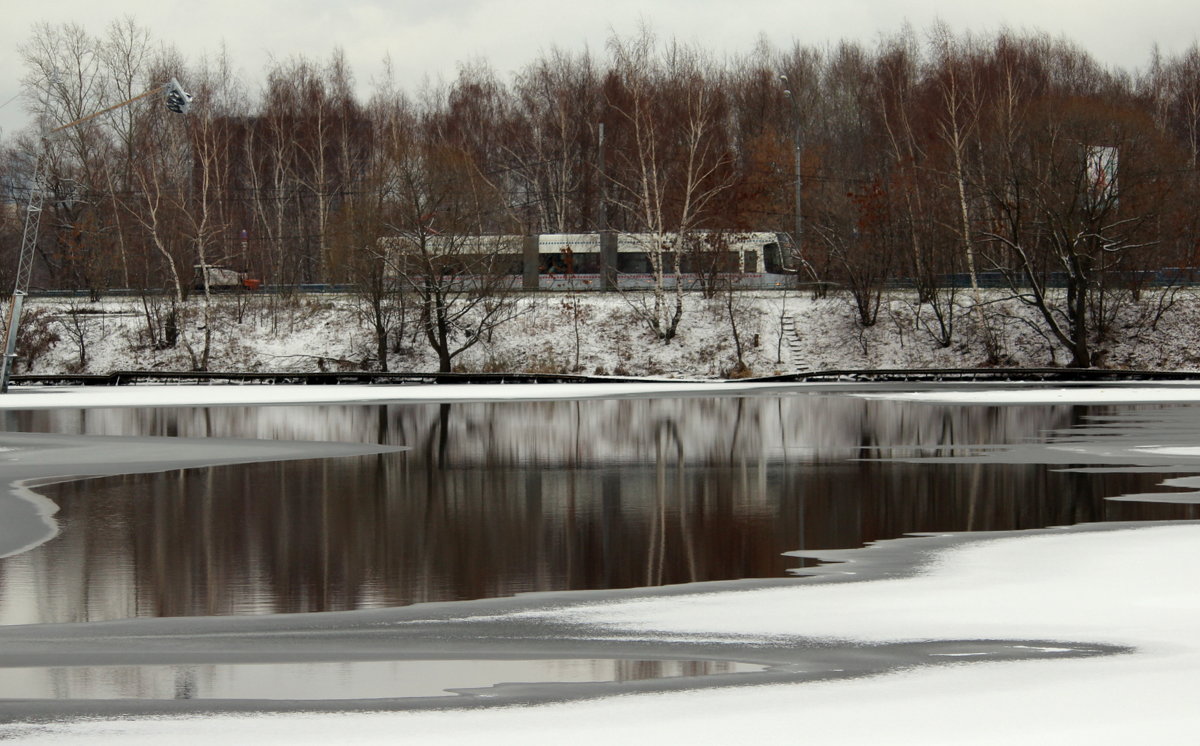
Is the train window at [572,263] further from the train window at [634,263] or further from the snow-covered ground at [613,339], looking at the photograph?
the snow-covered ground at [613,339]

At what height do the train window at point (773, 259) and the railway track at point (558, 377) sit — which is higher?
the train window at point (773, 259)

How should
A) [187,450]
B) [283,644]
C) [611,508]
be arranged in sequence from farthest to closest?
1. [187,450]
2. [611,508]
3. [283,644]

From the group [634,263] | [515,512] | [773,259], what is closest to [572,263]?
[634,263]

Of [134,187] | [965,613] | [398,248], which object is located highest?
[134,187]

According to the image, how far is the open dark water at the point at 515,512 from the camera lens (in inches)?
504

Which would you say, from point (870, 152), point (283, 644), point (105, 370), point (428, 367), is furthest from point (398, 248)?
point (283, 644)

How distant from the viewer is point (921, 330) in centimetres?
6103

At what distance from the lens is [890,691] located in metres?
8.84

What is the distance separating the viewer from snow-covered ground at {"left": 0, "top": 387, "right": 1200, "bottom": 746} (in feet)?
25.9

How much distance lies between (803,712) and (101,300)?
69.4m

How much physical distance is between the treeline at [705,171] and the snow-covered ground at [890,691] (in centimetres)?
4416

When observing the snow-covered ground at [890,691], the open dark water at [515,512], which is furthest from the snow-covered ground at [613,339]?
the snow-covered ground at [890,691]

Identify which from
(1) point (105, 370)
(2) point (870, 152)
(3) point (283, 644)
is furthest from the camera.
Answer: (2) point (870, 152)

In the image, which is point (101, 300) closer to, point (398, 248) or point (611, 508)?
point (398, 248)
